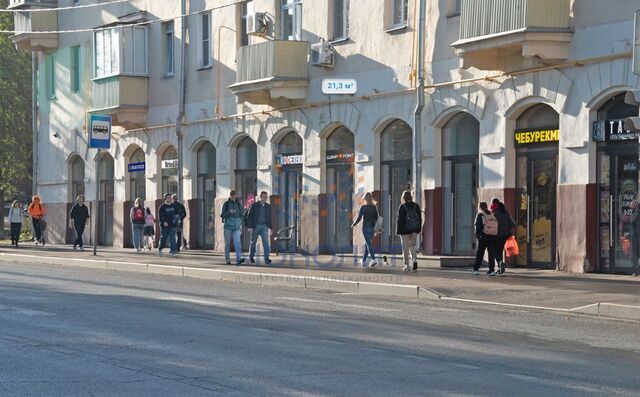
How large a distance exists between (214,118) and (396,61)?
8329 mm

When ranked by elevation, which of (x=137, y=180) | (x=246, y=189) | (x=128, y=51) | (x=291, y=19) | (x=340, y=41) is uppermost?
(x=291, y=19)

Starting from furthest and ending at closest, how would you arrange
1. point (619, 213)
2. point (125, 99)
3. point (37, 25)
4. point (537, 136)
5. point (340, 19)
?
point (37, 25), point (125, 99), point (340, 19), point (537, 136), point (619, 213)

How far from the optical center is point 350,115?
99.5 feet

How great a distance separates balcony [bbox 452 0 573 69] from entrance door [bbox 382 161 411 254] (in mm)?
4327

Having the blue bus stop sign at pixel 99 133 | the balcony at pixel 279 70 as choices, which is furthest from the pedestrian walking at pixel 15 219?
the balcony at pixel 279 70

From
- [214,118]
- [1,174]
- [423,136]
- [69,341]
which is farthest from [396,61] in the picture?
[1,174]

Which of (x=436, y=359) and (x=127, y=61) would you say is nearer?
(x=436, y=359)

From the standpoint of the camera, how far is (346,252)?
31.1 m

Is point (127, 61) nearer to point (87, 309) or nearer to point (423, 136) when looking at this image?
point (423, 136)

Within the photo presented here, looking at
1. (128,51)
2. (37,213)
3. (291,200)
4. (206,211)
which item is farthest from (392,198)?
(37,213)

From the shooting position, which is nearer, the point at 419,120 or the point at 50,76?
the point at 419,120

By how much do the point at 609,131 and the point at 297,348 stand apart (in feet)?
42.2

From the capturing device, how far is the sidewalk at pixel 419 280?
18.1 meters

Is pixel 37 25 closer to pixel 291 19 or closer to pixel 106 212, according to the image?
pixel 106 212
